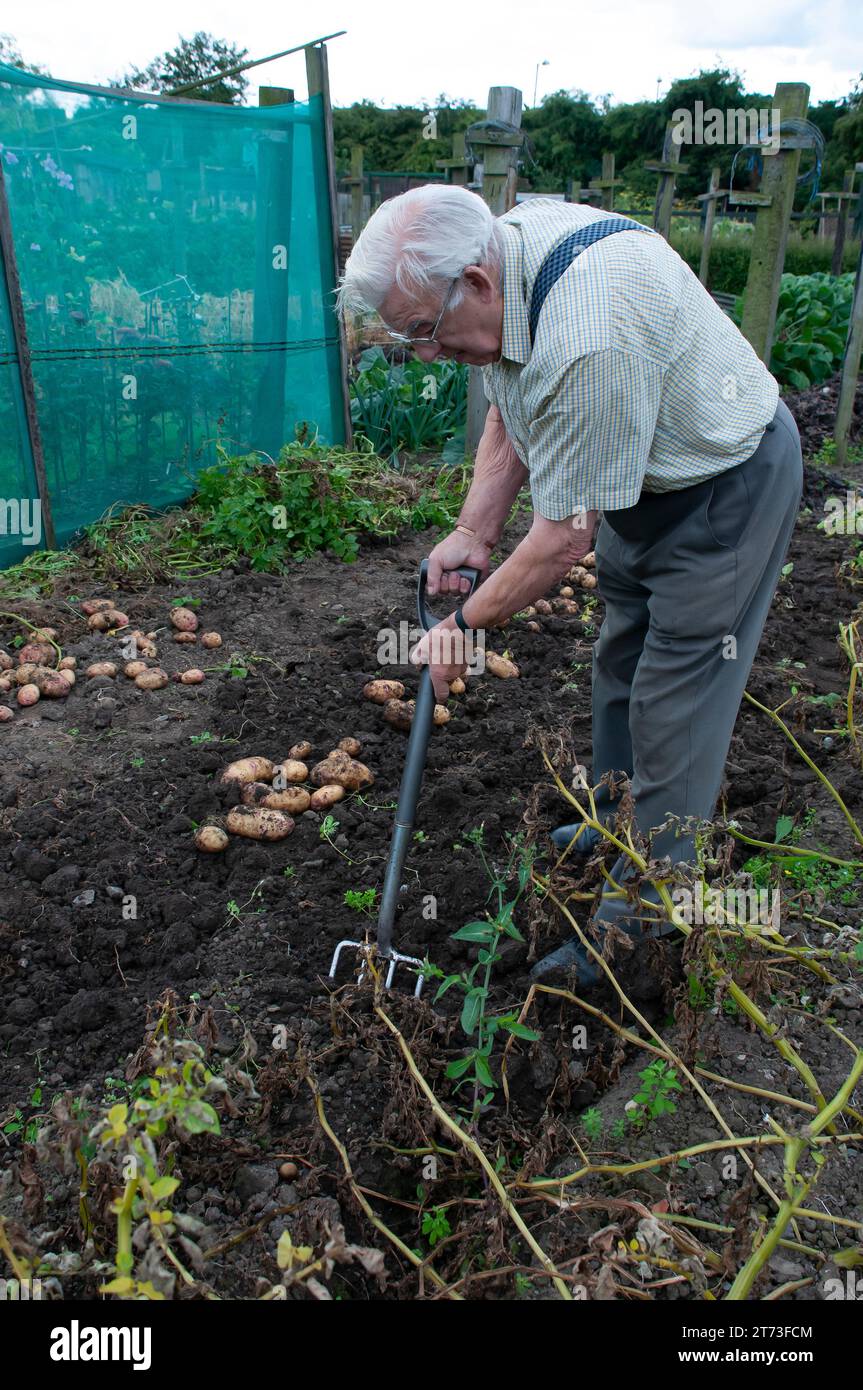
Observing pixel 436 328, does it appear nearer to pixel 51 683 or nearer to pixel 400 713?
pixel 400 713

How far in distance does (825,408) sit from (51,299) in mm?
6096

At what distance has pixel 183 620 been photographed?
4102mm

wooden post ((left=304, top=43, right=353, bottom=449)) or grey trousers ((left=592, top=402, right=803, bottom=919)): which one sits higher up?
wooden post ((left=304, top=43, right=353, bottom=449))

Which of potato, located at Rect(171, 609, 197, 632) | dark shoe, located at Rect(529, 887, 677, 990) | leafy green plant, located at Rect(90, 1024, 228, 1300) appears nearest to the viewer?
leafy green plant, located at Rect(90, 1024, 228, 1300)

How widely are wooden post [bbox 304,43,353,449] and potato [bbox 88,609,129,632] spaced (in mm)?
2479

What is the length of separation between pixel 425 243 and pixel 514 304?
0.21 m

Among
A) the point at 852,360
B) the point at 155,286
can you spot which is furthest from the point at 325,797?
the point at 852,360

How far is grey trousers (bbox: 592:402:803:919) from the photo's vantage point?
2172 millimetres

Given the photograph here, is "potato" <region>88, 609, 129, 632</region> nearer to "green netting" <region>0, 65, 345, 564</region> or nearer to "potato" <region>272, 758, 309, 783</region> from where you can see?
"green netting" <region>0, 65, 345, 564</region>

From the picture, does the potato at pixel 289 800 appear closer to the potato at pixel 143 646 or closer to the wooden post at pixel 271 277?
the potato at pixel 143 646

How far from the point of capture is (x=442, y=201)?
188 cm

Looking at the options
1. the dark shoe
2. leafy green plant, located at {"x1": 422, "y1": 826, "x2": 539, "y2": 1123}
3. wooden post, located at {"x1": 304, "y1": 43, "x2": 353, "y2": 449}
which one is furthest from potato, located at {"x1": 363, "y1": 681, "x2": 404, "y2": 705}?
wooden post, located at {"x1": 304, "y1": 43, "x2": 353, "y2": 449}

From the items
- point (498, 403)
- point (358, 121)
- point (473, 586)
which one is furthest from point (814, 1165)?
point (358, 121)

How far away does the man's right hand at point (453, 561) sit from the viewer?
2.49 meters
